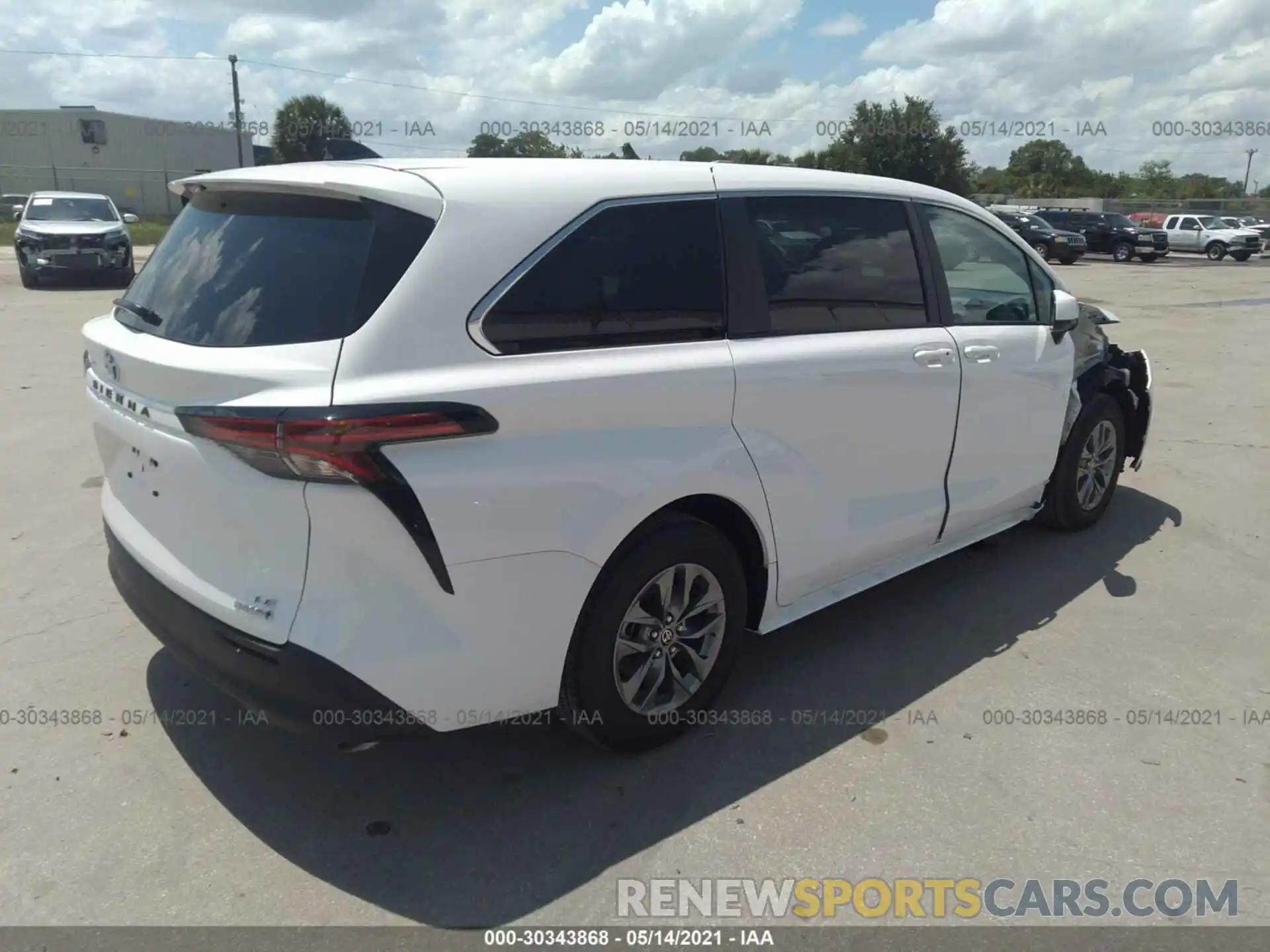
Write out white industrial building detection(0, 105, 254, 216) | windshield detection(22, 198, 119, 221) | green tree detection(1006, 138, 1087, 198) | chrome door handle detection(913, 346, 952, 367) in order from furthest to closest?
green tree detection(1006, 138, 1087, 198) → white industrial building detection(0, 105, 254, 216) → windshield detection(22, 198, 119, 221) → chrome door handle detection(913, 346, 952, 367)

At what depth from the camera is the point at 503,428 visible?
8.35ft

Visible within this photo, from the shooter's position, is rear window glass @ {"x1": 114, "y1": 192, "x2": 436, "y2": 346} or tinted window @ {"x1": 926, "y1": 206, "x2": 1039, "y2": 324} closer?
rear window glass @ {"x1": 114, "y1": 192, "x2": 436, "y2": 346}

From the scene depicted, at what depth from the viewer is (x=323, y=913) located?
99.5 inches

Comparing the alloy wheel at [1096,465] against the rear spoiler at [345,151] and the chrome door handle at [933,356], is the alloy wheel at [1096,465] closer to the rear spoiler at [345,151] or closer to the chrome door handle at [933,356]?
the chrome door handle at [933,356]

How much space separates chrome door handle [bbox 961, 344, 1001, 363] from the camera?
13.2 feet

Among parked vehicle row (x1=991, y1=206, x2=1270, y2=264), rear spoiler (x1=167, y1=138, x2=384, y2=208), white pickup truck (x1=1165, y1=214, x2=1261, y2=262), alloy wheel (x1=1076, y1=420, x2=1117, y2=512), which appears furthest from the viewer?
white pickup truck (x1=1165, y1=214, x2=1261, y2=262)

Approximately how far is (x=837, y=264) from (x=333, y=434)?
209 cm

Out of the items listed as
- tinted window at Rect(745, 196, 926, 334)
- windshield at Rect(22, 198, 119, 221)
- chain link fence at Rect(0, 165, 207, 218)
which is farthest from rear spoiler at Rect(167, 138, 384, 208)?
chain link fence at Rect(0, 165, 207, 218)

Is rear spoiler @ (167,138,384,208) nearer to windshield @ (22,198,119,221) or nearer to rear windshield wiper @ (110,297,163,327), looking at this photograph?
rear windshield wiper @ (110,297,163,327)

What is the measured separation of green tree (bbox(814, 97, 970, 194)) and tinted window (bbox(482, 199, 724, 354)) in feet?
139

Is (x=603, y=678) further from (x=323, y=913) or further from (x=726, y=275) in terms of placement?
(x=726, y=275)

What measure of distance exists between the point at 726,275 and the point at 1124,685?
229 centimetres

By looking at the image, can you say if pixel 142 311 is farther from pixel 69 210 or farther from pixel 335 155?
pixel 69 210

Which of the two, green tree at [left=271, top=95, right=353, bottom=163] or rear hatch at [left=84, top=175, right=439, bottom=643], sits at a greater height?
green tree at [left=271, top=95, right=353, bottom=163]
